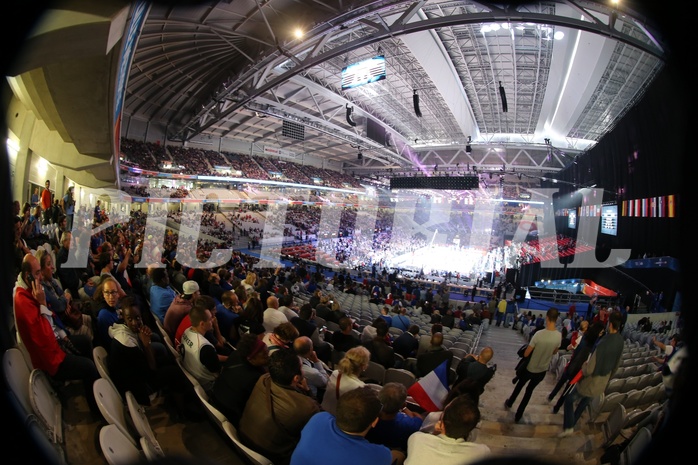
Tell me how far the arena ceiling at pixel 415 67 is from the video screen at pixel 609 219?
371 cm

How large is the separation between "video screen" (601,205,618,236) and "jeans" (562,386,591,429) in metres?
11.7

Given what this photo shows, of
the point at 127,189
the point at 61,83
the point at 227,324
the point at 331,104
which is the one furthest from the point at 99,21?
the point at 127,189

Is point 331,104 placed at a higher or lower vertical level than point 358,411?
higher

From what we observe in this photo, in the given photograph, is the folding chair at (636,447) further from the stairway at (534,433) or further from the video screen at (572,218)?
the video screen at (572,218)

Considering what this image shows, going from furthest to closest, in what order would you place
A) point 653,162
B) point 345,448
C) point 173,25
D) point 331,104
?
1. point 331,104
2. point 173,25
3. point 653,162
4. point 345,448

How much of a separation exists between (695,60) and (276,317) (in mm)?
4098

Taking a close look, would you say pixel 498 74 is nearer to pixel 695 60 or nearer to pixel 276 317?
pixel 695 60

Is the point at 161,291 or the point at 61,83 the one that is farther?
the point at 161,291

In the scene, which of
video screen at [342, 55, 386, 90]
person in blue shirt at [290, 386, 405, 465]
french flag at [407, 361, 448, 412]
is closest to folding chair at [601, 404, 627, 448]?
french flag at [407, 361, 448, 412]

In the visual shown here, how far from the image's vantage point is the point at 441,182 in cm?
2028

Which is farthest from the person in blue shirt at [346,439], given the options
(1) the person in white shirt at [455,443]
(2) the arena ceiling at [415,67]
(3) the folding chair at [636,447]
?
(2) the arena ceiling at [415,67]

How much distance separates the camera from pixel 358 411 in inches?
51.8

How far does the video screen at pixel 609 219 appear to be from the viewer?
37.7 feet

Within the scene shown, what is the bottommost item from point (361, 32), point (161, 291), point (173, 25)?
point (161, 291)
